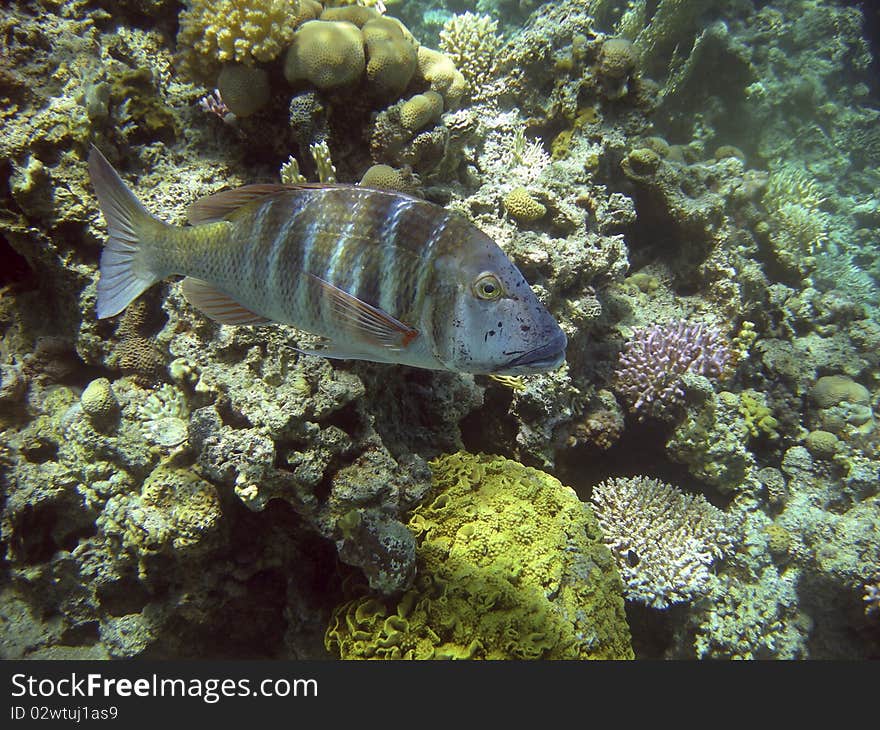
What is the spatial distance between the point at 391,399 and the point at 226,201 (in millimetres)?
1851

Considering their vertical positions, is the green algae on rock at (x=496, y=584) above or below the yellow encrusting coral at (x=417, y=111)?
below

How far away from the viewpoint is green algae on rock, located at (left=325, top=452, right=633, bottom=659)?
2.87m

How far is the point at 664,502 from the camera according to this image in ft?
14.8

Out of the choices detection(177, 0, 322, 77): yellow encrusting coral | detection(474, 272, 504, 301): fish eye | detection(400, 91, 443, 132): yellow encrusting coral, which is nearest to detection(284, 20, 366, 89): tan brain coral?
detection(177, 0, 322, 77): yellow encrusting coral

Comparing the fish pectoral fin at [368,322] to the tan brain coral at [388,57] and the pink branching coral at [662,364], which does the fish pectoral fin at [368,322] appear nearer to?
the tan brain coral at [388,57]

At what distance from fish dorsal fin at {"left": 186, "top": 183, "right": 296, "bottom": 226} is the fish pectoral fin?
0.55 meters

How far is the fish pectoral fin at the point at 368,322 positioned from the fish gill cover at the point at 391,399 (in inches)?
21.4

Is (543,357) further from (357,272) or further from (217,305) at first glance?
(217,305)

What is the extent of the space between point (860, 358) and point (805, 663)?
541 cm

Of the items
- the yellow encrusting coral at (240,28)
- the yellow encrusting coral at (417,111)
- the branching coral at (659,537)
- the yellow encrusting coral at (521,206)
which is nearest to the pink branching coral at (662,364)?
the branching coral at (659,537)

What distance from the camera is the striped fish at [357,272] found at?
5.97 feet

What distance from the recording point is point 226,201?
2.18m

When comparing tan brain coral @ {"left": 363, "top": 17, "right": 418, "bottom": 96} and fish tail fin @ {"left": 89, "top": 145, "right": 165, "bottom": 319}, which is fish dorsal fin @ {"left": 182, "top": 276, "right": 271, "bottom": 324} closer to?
fish tail fin @ {"left": 89, "top": 145, "right": 165, "bottom": 319}

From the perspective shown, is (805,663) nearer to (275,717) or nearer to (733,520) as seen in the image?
(733,520)
